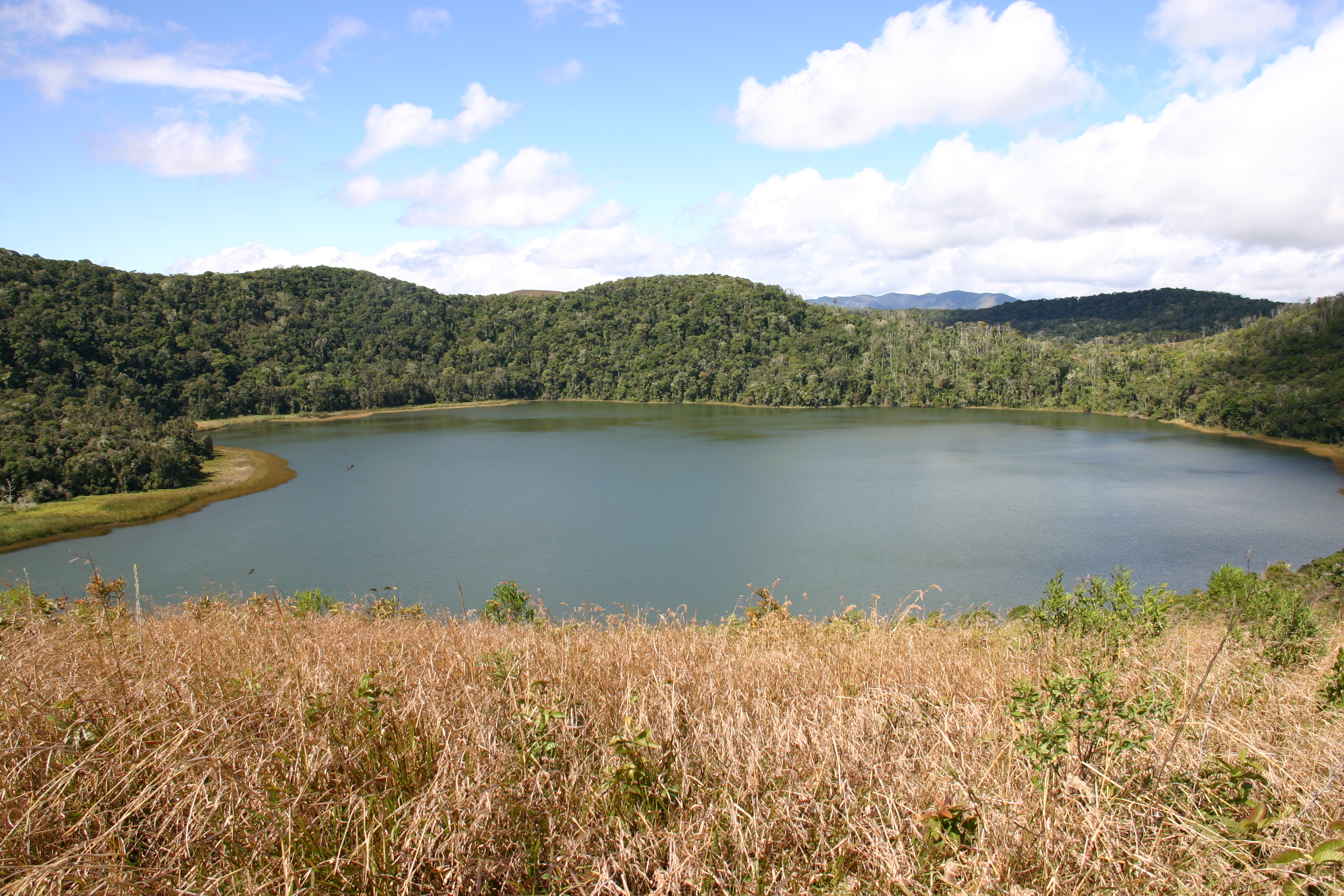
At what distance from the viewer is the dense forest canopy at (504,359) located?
51.0 meters

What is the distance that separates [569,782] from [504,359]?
11967cm

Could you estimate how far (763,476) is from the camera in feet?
131

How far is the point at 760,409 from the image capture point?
301 ft

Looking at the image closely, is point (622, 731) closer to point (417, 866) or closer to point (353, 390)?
point (417, 866)

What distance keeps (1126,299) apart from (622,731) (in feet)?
602

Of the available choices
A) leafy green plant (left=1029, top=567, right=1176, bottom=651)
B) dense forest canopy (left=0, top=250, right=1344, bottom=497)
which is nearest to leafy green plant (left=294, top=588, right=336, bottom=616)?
leafy green plant (left=1029, top=567, right=1176, bottom=651)

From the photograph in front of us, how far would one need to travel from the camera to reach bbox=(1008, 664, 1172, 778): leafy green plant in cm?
198

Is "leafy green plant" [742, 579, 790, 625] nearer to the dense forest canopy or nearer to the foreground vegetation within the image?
the foreground vegetation

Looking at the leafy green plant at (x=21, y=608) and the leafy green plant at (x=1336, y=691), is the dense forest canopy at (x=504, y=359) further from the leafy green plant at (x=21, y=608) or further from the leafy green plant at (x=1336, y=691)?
the leafy green plant at (x=1336, y=691)

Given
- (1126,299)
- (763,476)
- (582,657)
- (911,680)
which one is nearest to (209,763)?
(582,657)

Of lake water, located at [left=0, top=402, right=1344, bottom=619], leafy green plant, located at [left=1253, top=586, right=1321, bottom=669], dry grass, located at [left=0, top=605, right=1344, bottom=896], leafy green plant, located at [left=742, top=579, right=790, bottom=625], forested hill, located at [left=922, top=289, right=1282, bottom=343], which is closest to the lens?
dry grass, located at [left=0, top=605, right=1344, bottom=896]

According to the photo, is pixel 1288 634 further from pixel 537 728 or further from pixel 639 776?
pixel 537 728

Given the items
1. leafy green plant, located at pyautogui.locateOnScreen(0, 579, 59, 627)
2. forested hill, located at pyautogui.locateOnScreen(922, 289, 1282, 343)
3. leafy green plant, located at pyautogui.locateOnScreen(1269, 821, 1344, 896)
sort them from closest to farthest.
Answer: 1. leafy green plant, located at pyautogui.locateOnScreen(1269, 821, 1344, 896)
2. leafy green plant, located at pyautogui.locateOnScreen(0, 579, 59, 627)
3. forested hill, located at pyautogui.locateOnScreen(922, 289, 1282, 343)

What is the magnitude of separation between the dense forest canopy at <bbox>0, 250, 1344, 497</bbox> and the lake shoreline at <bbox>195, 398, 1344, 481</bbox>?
98 centimetres
